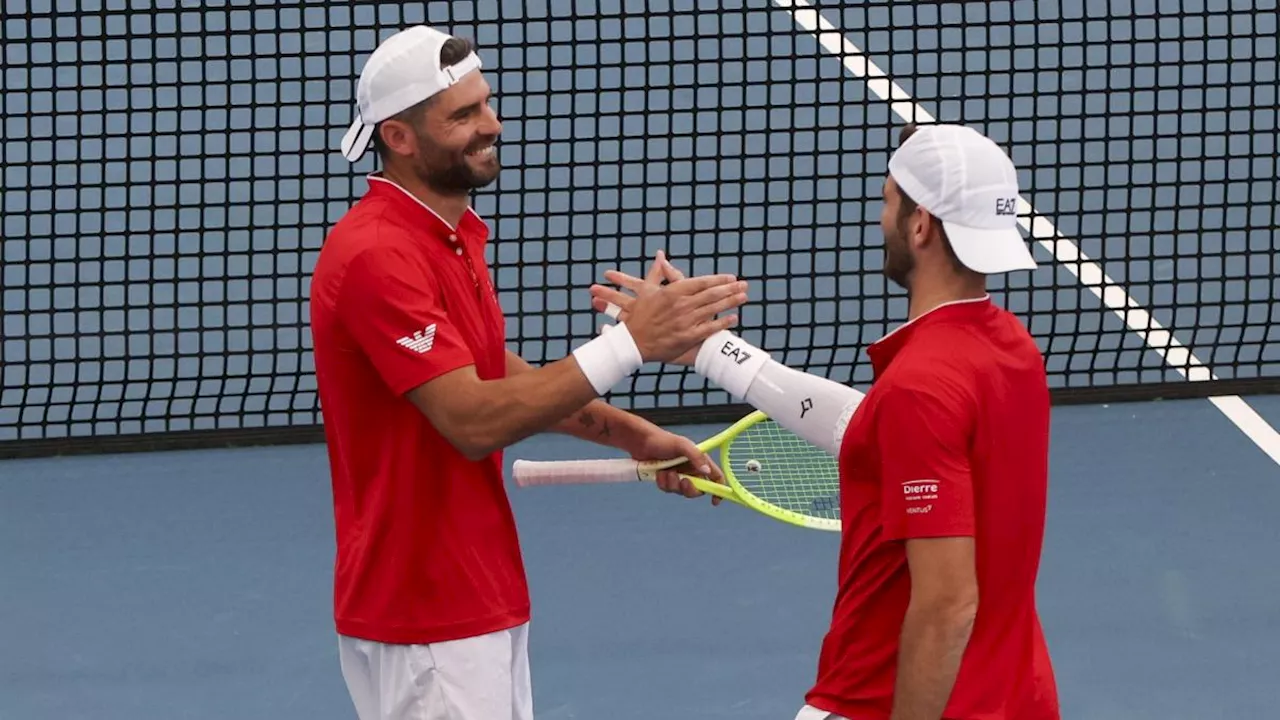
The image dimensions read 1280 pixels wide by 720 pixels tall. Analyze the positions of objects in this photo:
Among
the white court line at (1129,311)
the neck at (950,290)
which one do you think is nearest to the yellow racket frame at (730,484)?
the neck at (950,290)

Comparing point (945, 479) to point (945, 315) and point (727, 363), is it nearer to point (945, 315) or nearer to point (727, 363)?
point (945, 315)

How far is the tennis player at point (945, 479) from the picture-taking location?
132 inches

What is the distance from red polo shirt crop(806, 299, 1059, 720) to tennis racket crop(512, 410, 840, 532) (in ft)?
2.92

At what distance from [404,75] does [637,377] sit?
4.83 m

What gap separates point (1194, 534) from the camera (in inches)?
282

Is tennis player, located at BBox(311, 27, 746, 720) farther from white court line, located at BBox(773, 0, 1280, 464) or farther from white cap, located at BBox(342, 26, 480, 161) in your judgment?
white court line, located at BBox(773, 0, 1280, 464)

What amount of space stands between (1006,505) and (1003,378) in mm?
223

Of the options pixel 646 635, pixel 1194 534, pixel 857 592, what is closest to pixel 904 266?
pixel 857 592

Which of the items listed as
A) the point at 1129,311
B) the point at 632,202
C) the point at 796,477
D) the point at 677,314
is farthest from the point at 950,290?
the point at 632,202

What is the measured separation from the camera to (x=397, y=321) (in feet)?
12.7

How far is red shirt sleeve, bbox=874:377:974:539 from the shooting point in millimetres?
3338

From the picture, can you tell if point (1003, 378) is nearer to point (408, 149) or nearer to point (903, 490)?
point (903, 490)

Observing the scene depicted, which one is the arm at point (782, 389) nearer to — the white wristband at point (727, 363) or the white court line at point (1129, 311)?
the white wristband at point (727, 363)

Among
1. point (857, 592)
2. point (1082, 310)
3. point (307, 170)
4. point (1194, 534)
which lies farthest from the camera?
point (307, 170)
